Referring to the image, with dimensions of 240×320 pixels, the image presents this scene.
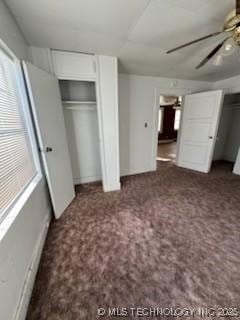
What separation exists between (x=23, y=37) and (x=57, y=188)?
6.42 feet

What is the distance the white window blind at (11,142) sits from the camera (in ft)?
3.59

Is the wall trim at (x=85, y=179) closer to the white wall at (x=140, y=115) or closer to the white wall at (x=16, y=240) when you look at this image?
the white wall at (x=140, y=115)

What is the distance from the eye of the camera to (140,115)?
3295 mm

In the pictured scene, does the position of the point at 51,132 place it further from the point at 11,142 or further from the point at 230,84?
the point at 230,84

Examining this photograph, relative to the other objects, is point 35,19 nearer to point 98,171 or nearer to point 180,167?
point 98,171

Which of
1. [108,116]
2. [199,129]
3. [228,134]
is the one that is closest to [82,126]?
[108,116]

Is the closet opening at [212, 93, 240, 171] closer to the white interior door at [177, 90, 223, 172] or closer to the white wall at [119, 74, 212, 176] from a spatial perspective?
the white interior door at [177, 90, 223, 172]

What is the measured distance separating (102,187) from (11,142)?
1.90 meters

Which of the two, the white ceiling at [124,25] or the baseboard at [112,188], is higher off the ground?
the white ceiling at [124,25]

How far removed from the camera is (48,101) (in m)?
1.88

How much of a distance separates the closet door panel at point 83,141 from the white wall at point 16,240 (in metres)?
1.13

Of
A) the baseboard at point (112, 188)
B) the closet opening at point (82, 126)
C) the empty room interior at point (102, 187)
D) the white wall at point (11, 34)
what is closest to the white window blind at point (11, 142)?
the empty room interior at point (102, 187)

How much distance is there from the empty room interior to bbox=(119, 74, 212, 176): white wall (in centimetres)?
7

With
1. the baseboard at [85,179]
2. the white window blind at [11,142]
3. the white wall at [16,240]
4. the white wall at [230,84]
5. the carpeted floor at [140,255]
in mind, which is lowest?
the carpeted floor at [140,255]
